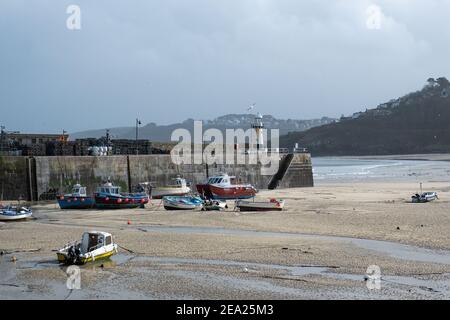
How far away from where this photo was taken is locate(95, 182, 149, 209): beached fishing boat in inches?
1353

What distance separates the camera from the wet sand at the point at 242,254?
580 inches

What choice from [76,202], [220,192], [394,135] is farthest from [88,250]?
[394,135]

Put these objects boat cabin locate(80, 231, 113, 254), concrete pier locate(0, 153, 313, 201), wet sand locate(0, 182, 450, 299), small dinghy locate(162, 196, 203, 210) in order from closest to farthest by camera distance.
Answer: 1. wet sand locate(0, 182, 450, 299)
2. boat cabin locate(80, 231, 113, 254)
3. small dinghy locate(162, 196, 203, 210)
4. concrete pier locate(0, 153, 313, 201)

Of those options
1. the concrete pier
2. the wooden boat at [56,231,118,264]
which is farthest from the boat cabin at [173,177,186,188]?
the wooden boat at [56,231,118,264]

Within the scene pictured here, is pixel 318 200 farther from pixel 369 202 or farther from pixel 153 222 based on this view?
pixel 153 222

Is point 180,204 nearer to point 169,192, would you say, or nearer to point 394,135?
point 169,192

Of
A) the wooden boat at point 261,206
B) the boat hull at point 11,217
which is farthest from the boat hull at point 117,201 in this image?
the boat hull at point 11,217

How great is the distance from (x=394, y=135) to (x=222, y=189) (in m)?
143

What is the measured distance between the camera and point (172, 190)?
3941cm

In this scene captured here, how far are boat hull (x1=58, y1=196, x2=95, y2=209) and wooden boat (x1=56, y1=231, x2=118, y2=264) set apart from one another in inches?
637
